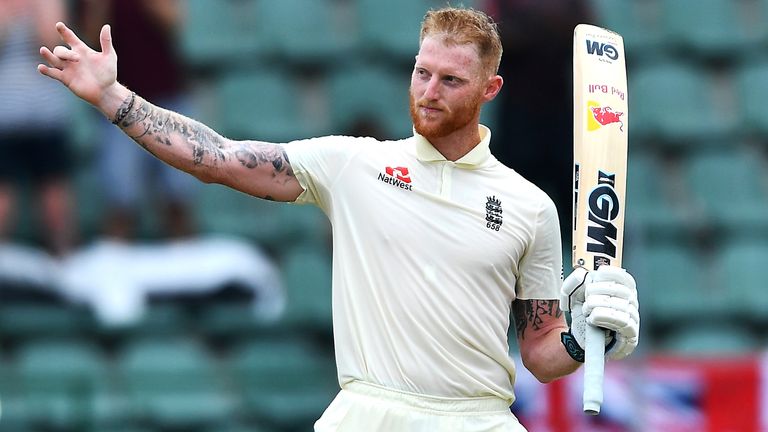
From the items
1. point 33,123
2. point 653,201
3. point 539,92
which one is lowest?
point 33,123

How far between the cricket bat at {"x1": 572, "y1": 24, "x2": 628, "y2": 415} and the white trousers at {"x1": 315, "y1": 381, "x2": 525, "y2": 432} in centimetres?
52

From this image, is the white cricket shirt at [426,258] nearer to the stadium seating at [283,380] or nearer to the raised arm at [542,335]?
the raised arm at [542,335]

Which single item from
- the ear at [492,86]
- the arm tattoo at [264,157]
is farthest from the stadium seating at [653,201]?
the arm tattoo at [264,157]

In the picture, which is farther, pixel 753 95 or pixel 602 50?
pixel 753 95

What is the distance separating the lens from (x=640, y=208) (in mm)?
8047

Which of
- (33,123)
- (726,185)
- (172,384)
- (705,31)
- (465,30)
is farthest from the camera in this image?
(705,31)

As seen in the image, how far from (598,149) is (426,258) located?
2.06 feet

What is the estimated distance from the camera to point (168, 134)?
3.83 m

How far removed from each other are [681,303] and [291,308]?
2108mm

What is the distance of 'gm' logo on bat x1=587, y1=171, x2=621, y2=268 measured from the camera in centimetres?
402

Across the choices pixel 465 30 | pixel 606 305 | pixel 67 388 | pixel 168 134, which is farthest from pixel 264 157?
pixel 67 388

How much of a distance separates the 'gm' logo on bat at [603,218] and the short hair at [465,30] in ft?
1.52

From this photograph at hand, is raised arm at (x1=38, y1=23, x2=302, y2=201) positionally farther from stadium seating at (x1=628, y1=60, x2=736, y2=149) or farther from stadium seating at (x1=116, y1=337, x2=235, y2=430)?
stadium seating at (x1=628, y1=60, x2=736, y2=149)

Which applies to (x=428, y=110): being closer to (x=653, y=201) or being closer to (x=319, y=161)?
(x=319, y=161)
